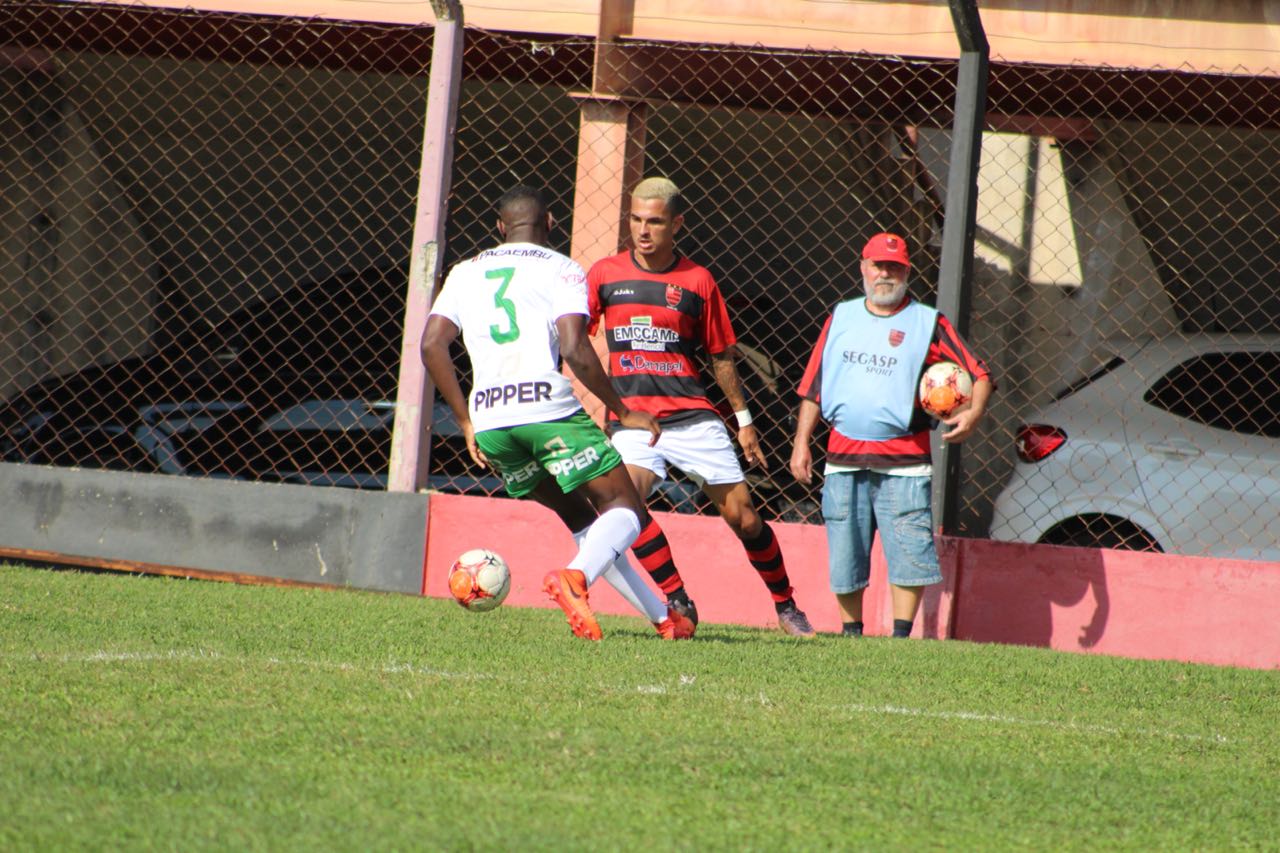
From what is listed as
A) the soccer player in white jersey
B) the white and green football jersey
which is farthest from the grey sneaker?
the white and green football jersey

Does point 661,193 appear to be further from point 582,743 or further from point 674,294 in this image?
point 582,743

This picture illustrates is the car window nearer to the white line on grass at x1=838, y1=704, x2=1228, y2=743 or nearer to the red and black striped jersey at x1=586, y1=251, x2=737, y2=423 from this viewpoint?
the red and black striped jersey at x1=586, y1=251, x2=737, y2=423

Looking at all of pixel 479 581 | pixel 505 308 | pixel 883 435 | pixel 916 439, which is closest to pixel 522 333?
pixel 505 308

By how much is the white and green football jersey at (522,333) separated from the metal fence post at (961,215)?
2.49 metres

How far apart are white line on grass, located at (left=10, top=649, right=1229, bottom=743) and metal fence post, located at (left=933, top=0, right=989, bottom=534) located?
2.97 m

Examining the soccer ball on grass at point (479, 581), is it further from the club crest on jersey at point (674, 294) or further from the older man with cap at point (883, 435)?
the older man with cap at point (883, 435)

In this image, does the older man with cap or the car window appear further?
the car window

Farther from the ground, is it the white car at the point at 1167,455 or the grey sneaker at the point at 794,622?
the white car at the point at 1167,455

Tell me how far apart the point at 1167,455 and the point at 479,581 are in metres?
3.81

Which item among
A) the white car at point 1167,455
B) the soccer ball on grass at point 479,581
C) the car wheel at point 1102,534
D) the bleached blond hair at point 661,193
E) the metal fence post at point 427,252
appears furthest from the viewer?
the metal fence post at point 427,252

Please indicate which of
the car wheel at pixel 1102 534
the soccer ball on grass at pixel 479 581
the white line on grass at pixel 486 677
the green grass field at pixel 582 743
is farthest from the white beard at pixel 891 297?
the white line on grass at pixel 486 677

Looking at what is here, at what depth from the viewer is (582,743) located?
4.07 m

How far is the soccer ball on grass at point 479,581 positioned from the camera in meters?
6.27

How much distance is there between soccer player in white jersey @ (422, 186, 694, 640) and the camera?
20.1 ft
